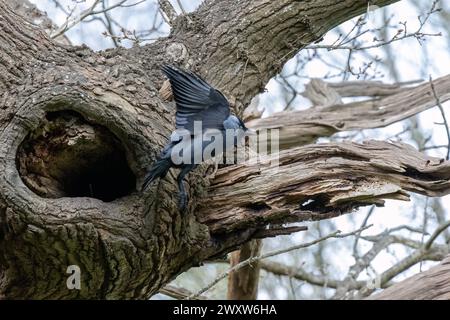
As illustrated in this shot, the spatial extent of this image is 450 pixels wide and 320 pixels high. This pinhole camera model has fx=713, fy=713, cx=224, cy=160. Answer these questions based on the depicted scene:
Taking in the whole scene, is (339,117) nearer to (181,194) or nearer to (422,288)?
(181,194)

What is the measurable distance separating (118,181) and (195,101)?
0.57 metres

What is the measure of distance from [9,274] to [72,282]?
0.80 ft

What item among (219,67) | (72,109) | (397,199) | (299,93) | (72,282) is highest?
(299,93)

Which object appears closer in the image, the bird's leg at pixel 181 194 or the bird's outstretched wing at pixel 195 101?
the bird's outstretched wing at pixel 195 101

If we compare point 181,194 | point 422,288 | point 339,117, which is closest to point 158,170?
point 181,194

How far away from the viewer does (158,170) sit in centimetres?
254

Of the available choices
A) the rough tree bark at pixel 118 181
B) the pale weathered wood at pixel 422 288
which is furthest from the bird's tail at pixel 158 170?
the pale weathered wood at pixel 422 288

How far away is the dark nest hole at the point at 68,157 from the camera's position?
274 cm

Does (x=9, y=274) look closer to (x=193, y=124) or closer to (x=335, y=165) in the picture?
(x=193, y=124)

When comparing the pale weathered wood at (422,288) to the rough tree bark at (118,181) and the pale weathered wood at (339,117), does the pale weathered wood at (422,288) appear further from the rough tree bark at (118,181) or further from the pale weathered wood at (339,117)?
the pale weathered wood at (339,117)

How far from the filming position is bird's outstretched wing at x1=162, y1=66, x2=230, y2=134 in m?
2.63

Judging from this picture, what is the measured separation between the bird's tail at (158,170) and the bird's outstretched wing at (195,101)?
189mm

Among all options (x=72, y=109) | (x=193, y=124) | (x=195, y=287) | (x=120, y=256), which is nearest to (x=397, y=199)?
(x=193, y=124)

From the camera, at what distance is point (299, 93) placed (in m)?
5.25
